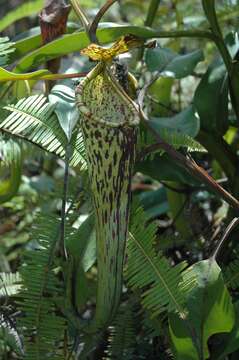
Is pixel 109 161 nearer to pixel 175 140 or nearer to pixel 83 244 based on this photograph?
pixel 175 140

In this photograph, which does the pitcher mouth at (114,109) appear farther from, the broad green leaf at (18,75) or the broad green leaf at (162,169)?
the broad green leaf at (162,169)

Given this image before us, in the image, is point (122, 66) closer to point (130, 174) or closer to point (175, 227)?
point (130, 174)

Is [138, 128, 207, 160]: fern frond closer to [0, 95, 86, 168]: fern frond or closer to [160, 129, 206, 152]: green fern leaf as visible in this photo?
[160, 129, 206, 152]: green fern leaf

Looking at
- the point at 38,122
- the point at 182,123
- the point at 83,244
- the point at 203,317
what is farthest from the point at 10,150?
the point at 203,317

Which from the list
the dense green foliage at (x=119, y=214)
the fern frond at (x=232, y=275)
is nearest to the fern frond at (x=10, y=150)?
the dense green foliage at (x=119, y=214)

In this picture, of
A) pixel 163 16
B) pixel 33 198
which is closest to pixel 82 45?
pixel 33 198
